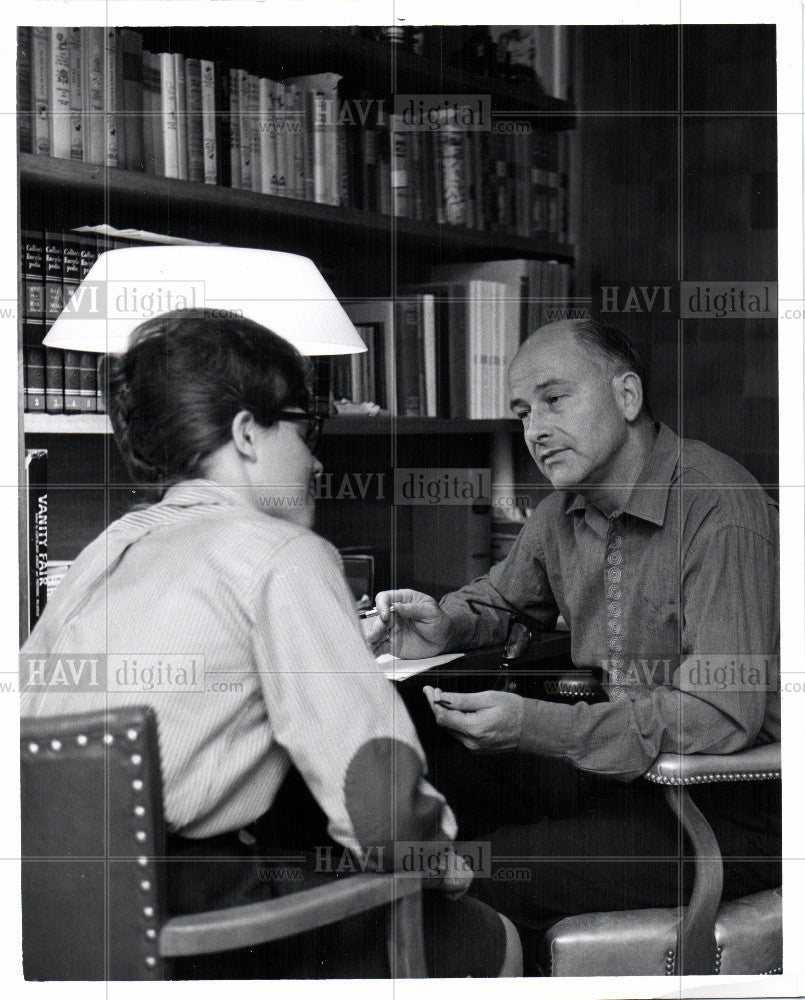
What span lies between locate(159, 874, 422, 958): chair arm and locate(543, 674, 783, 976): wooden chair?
530 millimetres

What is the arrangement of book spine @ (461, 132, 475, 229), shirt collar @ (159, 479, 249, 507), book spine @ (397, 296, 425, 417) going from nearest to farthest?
shirt collar @ (159, 479, 249, 507)
book spine @ (397, 296, 425, 417)
book spine @ (461, 132, 475, 229)

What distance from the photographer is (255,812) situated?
3.93 ft

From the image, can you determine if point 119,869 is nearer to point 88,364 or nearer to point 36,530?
point 36,530

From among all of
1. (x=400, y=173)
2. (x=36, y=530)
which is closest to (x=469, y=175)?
(x=400, y=173)

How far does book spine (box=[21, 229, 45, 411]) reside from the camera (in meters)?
1.45

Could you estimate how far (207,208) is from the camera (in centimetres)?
162

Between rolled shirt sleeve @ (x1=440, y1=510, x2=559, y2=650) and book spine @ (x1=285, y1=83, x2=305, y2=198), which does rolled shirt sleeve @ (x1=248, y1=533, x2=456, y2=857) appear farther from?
book spine @ (x1=285, y1=83, x2=305, y2=198)

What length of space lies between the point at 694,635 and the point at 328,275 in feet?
2.55

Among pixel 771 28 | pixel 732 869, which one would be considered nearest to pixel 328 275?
pixel 771 28

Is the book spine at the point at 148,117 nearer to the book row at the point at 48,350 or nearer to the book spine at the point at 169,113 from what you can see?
the book spine at the point at 169,113

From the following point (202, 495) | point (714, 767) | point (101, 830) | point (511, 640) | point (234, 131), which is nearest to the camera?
point (101, 830)

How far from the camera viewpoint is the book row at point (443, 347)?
1.70m

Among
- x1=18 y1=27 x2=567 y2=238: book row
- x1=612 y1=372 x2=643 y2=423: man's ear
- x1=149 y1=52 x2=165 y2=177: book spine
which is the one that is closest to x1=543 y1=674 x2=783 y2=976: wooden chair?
x1=612 y1=372 x2=643 y2=423: man's ear

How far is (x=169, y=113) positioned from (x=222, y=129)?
0.29ft
